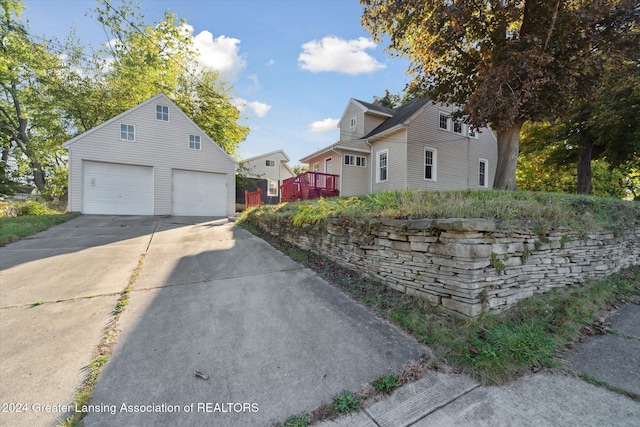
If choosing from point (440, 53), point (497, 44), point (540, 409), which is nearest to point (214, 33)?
point (440, 53)

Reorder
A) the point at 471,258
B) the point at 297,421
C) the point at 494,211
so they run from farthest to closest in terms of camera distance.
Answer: the point at 494,211 < the point at 471,258 < the point at 297,421

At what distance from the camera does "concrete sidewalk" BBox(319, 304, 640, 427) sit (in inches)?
68.5

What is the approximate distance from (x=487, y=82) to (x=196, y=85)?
16740mm

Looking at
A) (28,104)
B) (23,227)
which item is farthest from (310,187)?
(28,104)

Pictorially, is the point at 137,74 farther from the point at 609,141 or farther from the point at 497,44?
the point at 609,141

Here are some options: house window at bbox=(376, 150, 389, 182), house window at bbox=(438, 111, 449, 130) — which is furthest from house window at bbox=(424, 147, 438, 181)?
house window at bbox=(376, 150, 389, 182)

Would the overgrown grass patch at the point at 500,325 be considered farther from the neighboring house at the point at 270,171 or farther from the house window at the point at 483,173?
the neighboring house at the point at 270,171

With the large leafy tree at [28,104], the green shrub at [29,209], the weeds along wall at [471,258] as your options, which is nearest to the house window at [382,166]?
the weeds along wall at [471,258]

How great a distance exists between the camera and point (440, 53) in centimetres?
773

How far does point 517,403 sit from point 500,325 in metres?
0.94

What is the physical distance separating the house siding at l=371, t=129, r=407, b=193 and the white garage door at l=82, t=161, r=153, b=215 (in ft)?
35.7

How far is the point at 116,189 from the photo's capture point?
37.4 ft

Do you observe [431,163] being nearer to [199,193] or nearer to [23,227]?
[199,193]

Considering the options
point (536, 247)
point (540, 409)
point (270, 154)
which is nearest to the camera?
point (540, 409)
